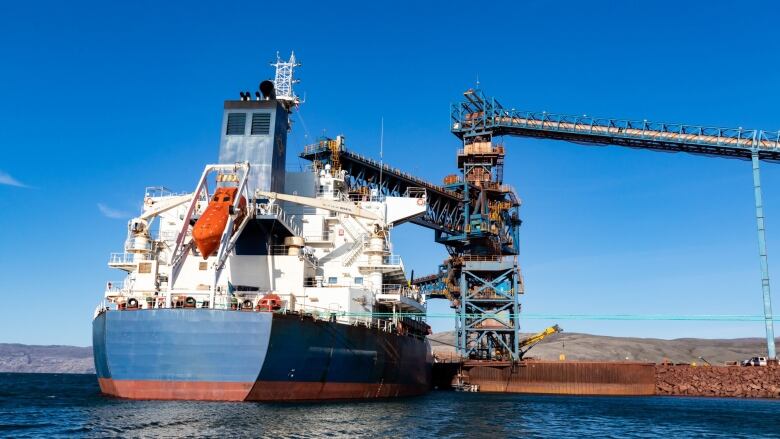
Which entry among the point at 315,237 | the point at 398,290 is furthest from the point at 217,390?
the point at 398,290

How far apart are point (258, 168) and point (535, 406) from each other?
2147 cm

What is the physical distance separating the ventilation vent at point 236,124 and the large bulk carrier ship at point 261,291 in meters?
0.07

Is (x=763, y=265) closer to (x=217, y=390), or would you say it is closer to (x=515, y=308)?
(x=515, y=308)

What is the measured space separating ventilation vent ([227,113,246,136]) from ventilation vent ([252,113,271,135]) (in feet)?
1.93

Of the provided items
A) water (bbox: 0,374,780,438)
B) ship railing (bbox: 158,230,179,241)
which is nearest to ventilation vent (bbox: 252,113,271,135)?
ship railing (bbox: 158,230,179,241)

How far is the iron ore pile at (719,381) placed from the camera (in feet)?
182

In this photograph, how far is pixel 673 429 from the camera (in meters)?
29.9

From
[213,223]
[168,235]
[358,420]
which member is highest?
[168,235]

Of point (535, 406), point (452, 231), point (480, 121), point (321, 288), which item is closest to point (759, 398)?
point (535, 406)

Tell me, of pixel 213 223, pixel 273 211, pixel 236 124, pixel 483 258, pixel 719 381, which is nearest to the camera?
pixel 213 223

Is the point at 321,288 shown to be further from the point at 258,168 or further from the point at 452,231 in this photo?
the point at 452,231

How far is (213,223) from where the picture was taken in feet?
104

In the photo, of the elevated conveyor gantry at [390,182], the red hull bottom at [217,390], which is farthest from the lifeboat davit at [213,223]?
the elevated conveyor gantry at [390,182]

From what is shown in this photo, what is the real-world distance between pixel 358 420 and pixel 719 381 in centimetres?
4258
